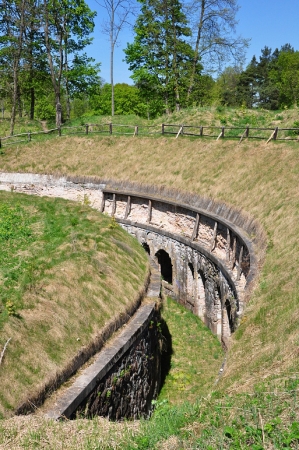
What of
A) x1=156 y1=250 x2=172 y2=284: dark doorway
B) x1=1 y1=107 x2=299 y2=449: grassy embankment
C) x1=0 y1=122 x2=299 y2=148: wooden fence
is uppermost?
x1=0 y1=122 x2=299 y2=148: wooden fence

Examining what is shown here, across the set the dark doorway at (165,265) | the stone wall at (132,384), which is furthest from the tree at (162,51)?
the stone wall at (132,384)

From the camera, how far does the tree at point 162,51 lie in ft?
128

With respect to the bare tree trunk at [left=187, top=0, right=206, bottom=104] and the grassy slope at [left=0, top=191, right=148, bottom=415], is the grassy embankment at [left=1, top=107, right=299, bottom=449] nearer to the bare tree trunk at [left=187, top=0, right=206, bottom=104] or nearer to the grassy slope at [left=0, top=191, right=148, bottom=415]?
the grassy slope at [left=0, top=191, right=148, bottom=415]

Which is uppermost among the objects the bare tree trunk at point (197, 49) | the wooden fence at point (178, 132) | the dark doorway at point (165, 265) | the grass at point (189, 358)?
the bare tree trunk at point (197, 49)

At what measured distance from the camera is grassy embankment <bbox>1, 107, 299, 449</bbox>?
572 cm

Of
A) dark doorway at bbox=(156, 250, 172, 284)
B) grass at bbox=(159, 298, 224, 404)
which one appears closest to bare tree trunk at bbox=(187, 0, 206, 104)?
dark doorway at bbox=(156, 250, 172, 284)

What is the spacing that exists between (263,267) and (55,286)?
255 inches

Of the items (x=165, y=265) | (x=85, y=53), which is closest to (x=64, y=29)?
(x=85, y=53)

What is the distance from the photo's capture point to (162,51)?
40.4m

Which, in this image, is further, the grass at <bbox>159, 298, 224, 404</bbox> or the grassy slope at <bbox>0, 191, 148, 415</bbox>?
the grass at <bbox>159, 298, 224, 404</bbox>

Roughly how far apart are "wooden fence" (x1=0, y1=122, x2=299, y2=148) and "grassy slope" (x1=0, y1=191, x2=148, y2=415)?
433 inches

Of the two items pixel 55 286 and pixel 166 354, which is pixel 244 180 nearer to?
pixel 166 354

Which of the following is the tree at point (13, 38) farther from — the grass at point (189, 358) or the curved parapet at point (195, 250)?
the grass at point (189, 358)

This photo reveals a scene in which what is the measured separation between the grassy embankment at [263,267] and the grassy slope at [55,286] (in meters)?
3.25
